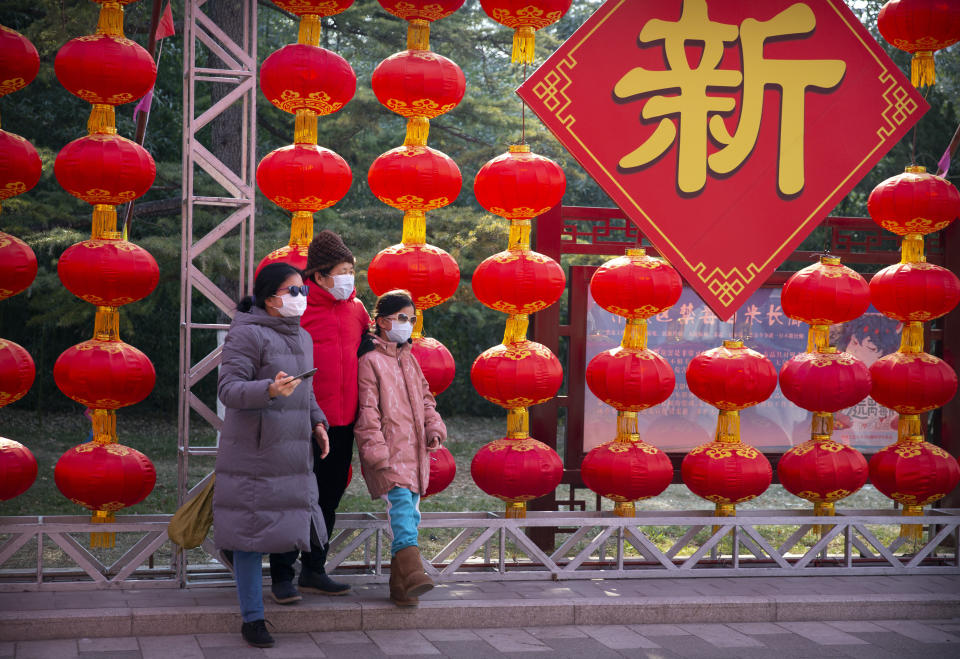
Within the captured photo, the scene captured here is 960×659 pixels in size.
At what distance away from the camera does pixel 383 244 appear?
11.6 m

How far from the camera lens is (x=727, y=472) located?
6188 millimetres

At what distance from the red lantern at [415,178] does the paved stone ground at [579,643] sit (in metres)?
2.45

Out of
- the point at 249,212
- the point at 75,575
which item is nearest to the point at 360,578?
the point at 75,575

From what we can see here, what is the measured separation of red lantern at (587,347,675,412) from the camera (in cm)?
609

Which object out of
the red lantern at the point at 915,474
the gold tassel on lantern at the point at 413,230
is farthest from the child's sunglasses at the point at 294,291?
the red lantern at the point at 915,474

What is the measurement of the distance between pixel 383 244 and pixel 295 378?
23.9 feet

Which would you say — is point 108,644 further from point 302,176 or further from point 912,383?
point 912,383

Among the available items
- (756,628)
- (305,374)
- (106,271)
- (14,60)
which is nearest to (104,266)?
(106,271)

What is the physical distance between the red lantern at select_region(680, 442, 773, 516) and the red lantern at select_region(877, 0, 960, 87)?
9.13 ft

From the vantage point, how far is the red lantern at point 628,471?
20.1 ft

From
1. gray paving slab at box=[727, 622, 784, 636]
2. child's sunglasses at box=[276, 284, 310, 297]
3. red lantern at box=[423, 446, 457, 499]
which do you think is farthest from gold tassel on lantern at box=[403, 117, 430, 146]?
gray paving slab at box=[727, 622, 784, 636]

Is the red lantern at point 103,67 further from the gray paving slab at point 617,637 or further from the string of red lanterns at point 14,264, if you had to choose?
the gray paving slab at point 617,637

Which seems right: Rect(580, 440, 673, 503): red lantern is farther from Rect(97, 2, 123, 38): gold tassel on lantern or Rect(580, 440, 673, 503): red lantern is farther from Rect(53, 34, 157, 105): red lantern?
Rect(97, 2, 123, 38): gold tassel on lantern

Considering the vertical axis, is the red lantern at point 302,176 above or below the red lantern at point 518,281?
above
